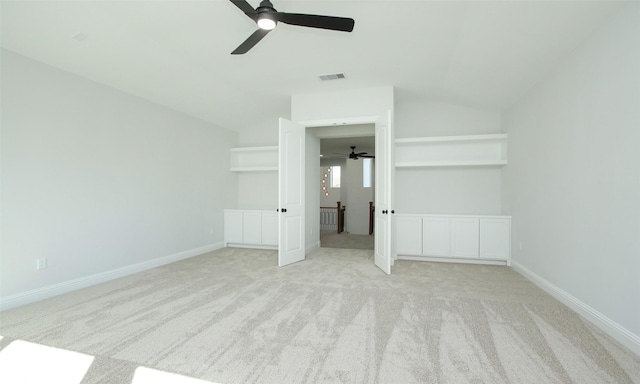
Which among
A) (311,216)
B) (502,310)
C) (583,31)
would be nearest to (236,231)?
(311,216)

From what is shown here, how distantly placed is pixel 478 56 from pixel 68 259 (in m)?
5.38

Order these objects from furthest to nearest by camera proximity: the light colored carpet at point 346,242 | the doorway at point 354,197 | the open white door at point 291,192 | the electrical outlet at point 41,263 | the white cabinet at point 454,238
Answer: the doorway at point 354,197 → the light colored carpet at point 346,242 → the white cabinet at point 454,238 → the open white door at point 291,192 → the electrical outlet at point 41,263

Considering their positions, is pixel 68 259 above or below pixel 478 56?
below

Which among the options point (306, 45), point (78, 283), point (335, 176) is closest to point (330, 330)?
point (306, 45)

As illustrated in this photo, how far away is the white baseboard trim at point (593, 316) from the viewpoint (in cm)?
212

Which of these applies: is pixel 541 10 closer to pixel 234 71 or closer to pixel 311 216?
pixel 234 71

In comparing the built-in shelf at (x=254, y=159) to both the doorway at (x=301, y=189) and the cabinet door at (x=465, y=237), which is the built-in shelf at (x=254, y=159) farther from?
the cabinet door at (x=465, y=237)

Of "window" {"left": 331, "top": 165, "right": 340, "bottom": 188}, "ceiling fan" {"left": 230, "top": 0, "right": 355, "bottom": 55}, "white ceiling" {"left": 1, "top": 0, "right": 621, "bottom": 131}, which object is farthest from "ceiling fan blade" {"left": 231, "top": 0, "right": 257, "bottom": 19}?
"window" {"left": 331, "top": 165, "right": 340, "bottom": 188}

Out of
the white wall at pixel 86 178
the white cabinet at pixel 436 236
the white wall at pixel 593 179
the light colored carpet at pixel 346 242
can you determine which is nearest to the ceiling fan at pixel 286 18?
the white wall at pixel 593 179

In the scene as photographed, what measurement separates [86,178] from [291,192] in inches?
106

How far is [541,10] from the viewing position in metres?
2.45

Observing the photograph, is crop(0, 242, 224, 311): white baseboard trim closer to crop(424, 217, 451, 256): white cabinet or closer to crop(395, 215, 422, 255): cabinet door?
crop(395, 215, 422, 255): cabinet door

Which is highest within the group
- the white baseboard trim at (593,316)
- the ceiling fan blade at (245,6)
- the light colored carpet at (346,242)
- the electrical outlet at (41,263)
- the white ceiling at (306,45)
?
the white ceiling at (306,45)

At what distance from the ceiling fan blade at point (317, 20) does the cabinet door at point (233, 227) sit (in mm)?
4414
